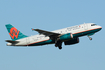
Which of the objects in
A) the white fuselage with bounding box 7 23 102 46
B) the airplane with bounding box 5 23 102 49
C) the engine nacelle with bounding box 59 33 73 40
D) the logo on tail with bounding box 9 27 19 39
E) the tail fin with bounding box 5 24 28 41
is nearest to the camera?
the engine nacelle with bounding box 59 33 73 40

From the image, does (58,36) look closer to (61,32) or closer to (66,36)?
(61,32)

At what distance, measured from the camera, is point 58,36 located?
47875 millimetres

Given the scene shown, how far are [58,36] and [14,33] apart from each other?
38.8 ft

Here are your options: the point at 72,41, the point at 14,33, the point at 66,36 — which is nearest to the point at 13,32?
the point at 14,33

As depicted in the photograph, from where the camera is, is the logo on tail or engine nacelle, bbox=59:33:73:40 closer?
engine nacelle, bbox=59:33:73:40

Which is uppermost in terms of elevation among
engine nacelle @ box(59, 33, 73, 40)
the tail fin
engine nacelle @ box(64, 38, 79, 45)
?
the tail fin

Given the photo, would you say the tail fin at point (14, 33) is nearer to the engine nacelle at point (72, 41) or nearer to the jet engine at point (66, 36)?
the jet engine at point (66, 36)

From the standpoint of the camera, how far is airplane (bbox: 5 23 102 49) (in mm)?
47188

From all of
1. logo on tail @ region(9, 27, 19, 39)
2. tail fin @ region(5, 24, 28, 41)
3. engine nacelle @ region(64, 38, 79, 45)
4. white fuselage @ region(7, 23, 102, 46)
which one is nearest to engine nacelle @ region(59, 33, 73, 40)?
white fuselage @ region(7, 23, 102, 46)

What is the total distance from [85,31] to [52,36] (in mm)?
7284

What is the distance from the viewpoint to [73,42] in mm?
51969

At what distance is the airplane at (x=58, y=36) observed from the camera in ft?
155

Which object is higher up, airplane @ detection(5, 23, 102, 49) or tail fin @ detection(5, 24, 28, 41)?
tail fin @ detection(5, 24, 28, 41)

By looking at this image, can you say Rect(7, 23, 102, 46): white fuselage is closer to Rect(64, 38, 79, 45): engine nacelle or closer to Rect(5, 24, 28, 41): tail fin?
Rect(5, 24, 28, 41): tail fin
